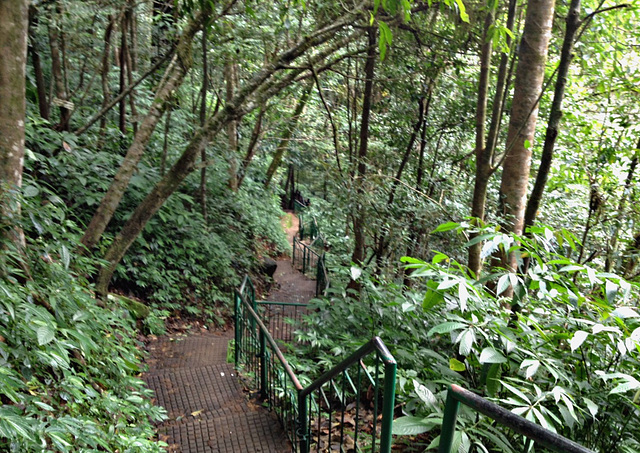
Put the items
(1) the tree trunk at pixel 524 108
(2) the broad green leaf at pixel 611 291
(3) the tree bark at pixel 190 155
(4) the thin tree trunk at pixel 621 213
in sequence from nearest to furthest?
1. (2) the broad green leaf at pixel 611 291
2. (1) the tree trunk at pixel 524 108
3. (4) the thin tree trunk at pixel 621 213
4. (3) the tree bark at pixel 190 155

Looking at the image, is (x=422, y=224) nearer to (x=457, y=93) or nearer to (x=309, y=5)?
(x=457, y=93)

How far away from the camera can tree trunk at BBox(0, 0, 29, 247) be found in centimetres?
304

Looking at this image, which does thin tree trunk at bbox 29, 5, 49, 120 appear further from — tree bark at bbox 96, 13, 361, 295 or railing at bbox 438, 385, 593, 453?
railing at bbox 438, 385, 593, 453

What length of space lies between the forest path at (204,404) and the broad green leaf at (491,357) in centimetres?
221

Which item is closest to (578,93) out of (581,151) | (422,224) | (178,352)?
(581,151)

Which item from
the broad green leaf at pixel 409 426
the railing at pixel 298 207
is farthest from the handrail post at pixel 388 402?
the railing at pixel 298 207

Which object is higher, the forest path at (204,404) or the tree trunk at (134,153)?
the tree trunk at (134,153)

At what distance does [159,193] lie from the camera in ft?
17.7

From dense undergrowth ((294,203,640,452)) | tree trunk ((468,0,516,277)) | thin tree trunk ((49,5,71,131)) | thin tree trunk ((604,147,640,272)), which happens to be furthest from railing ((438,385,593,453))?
thin tree trunk ((49,5,71,131))

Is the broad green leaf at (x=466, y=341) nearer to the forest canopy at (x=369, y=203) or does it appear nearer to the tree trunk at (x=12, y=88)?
the forest canopy at (x=369, y=203)

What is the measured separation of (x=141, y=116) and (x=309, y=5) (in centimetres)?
356

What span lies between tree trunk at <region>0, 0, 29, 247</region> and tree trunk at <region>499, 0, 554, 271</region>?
3967 mm

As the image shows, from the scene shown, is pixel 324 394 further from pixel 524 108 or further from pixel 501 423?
pixel 524 108

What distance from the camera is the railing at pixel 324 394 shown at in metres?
2.04
